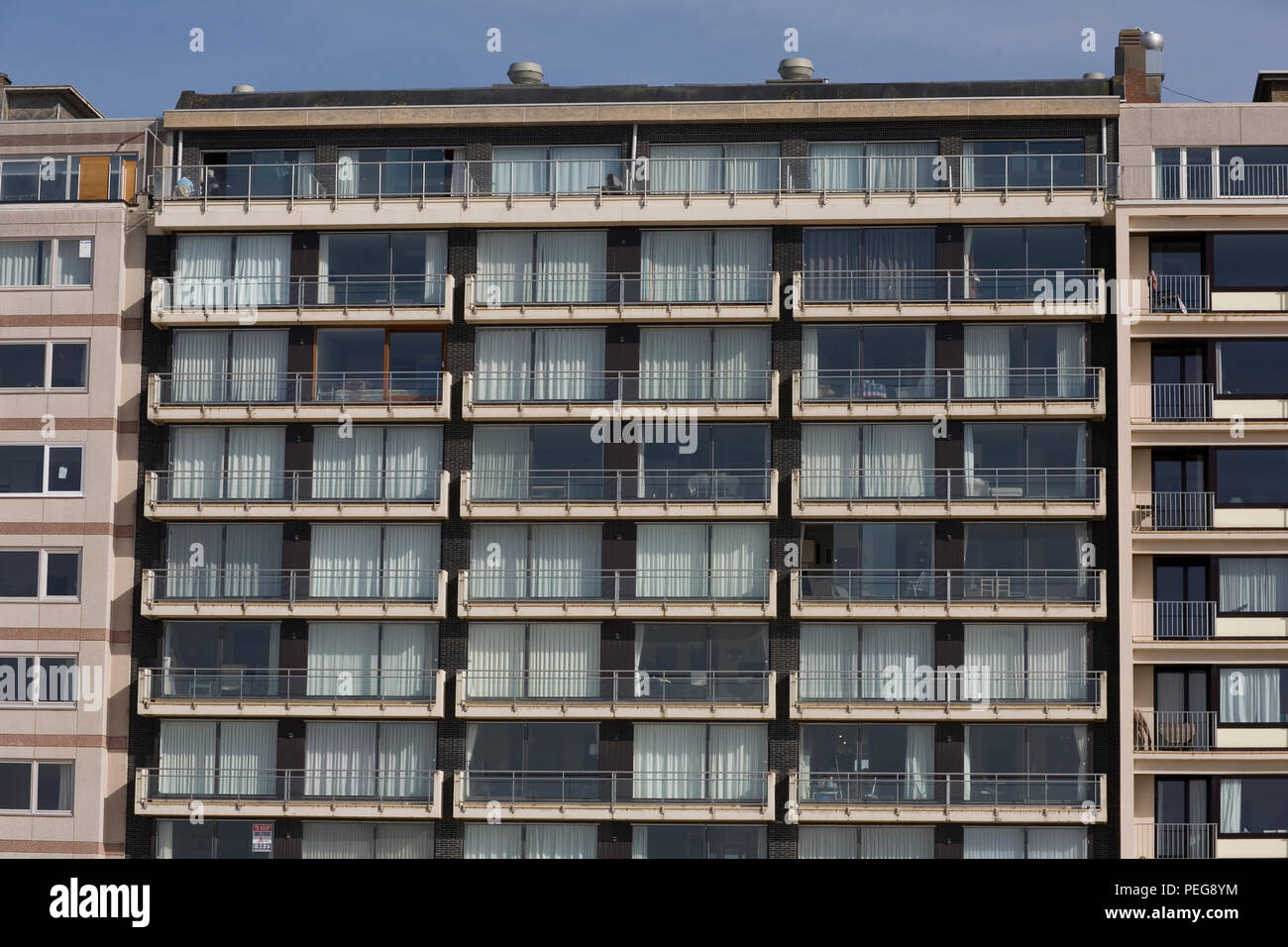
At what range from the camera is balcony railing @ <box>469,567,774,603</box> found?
5650 centimetres

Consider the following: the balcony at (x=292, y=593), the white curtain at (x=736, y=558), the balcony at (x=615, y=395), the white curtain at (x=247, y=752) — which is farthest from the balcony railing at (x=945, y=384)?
the white curtain at (x=247, y=752)

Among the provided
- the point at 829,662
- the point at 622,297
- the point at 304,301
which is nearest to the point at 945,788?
the point at 829,662

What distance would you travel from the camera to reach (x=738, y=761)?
55.8 metres

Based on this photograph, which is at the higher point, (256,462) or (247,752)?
(256,462)

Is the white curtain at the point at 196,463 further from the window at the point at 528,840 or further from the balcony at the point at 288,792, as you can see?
the window at the point at 528,840

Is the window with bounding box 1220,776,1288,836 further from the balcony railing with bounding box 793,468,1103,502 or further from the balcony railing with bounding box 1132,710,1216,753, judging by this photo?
the balcony railing with bounding box 793,468,1103,502

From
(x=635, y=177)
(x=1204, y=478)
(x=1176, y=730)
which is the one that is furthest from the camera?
(x=635, y=177)

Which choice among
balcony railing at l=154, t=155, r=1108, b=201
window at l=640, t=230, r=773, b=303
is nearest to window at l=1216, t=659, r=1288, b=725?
balcony railing at l=154, t=155, r=1108, b=201

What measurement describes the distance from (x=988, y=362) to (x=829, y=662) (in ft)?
36.3

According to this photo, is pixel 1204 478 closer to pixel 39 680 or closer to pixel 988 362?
pixel 988 362

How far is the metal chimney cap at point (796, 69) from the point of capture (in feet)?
203

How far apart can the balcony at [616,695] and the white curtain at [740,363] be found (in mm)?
9109

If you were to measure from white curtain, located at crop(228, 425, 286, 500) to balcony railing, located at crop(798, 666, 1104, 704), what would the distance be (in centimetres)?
1852

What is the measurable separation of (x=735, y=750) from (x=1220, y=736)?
15.1 metres
